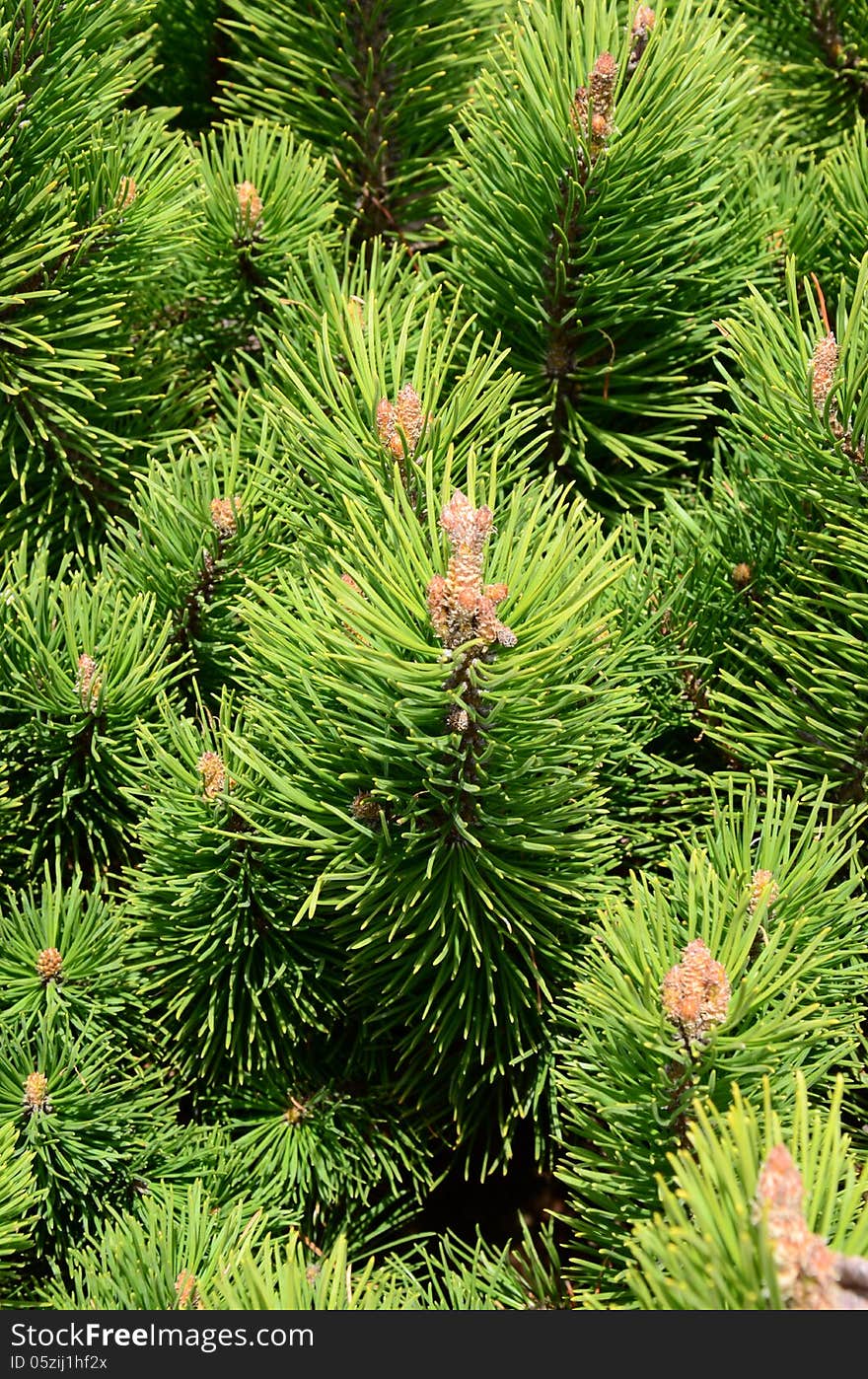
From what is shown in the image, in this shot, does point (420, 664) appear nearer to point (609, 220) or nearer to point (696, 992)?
point (696, 992)

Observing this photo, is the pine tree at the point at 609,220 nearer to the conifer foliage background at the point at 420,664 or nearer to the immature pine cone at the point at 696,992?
the conifer foliage background at the point at 420,664

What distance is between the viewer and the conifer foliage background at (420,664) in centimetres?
51

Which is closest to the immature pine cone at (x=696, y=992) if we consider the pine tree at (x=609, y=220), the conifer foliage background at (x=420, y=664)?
the conifer foliage background at (x=420, y=664)

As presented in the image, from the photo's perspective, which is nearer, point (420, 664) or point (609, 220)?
point (420, 664)

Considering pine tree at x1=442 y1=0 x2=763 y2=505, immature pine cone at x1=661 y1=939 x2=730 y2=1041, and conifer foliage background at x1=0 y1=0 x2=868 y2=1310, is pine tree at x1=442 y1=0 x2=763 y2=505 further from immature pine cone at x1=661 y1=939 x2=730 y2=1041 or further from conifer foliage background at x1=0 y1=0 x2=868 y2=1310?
immature pine cone at x1=661 y1=939 x2=730 y2=1041

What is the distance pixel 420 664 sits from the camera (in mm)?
471

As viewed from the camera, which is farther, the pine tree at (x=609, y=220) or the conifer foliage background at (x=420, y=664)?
the pine tree at (x=609, y=220)

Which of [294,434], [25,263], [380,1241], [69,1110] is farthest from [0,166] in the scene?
[380,1241]

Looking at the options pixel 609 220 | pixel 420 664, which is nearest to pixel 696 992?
pixel 420 664

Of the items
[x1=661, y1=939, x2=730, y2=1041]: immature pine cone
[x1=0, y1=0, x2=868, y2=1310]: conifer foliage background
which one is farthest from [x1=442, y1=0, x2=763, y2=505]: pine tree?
[x1=661, y1=939, x2=730, y2=1041]: immature pine cone

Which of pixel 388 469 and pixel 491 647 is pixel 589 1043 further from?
pixel 388 469

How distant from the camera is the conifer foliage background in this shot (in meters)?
0.51

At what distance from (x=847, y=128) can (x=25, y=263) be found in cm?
56

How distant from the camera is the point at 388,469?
58 cm
